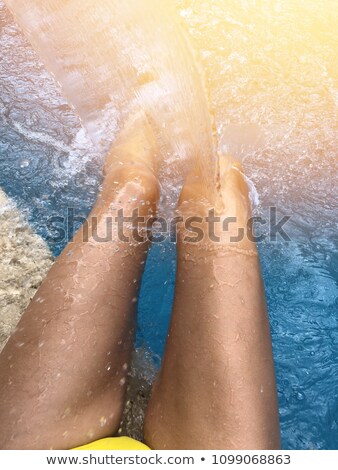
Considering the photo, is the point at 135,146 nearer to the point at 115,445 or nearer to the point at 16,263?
the point at 16,263

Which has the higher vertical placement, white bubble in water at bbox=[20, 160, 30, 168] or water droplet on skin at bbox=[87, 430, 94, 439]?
white bubble in water at bbox=[20, 160, 30, 168]

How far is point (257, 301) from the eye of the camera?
1.12 meters

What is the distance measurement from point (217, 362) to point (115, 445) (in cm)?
28

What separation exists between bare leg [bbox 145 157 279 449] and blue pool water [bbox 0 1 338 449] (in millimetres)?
392

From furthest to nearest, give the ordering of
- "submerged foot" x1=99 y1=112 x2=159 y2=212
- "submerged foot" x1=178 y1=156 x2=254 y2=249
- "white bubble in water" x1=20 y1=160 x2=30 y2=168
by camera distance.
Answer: "white bubble in water" x1=20 y1=160 x2=30 y2=168, "submerged foot" x1=99 y1=112 x2=159 y2=212, "submerged foot" x1=178 y1=156 x2=254 y2=249

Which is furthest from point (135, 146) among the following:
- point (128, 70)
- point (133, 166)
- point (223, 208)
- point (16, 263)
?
point (16, 263)

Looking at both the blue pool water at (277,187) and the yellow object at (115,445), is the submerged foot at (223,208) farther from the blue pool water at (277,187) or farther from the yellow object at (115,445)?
the yellow object at (115,445)

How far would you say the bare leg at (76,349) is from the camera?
1000mm

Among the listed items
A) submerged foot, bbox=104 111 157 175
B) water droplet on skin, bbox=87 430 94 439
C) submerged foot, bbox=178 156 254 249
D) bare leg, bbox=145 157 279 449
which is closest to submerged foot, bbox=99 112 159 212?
submerged foot, bbox=104 111 157 175

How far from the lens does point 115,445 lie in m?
1.04

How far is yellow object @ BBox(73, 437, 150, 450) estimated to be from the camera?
102 centimetres

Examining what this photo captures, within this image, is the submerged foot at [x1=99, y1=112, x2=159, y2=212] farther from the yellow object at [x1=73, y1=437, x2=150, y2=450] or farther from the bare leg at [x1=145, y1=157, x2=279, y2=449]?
the yellow object at [x1=73, y1=437, x2=150, y2=450]

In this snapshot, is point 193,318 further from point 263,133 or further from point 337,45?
point 337,45
